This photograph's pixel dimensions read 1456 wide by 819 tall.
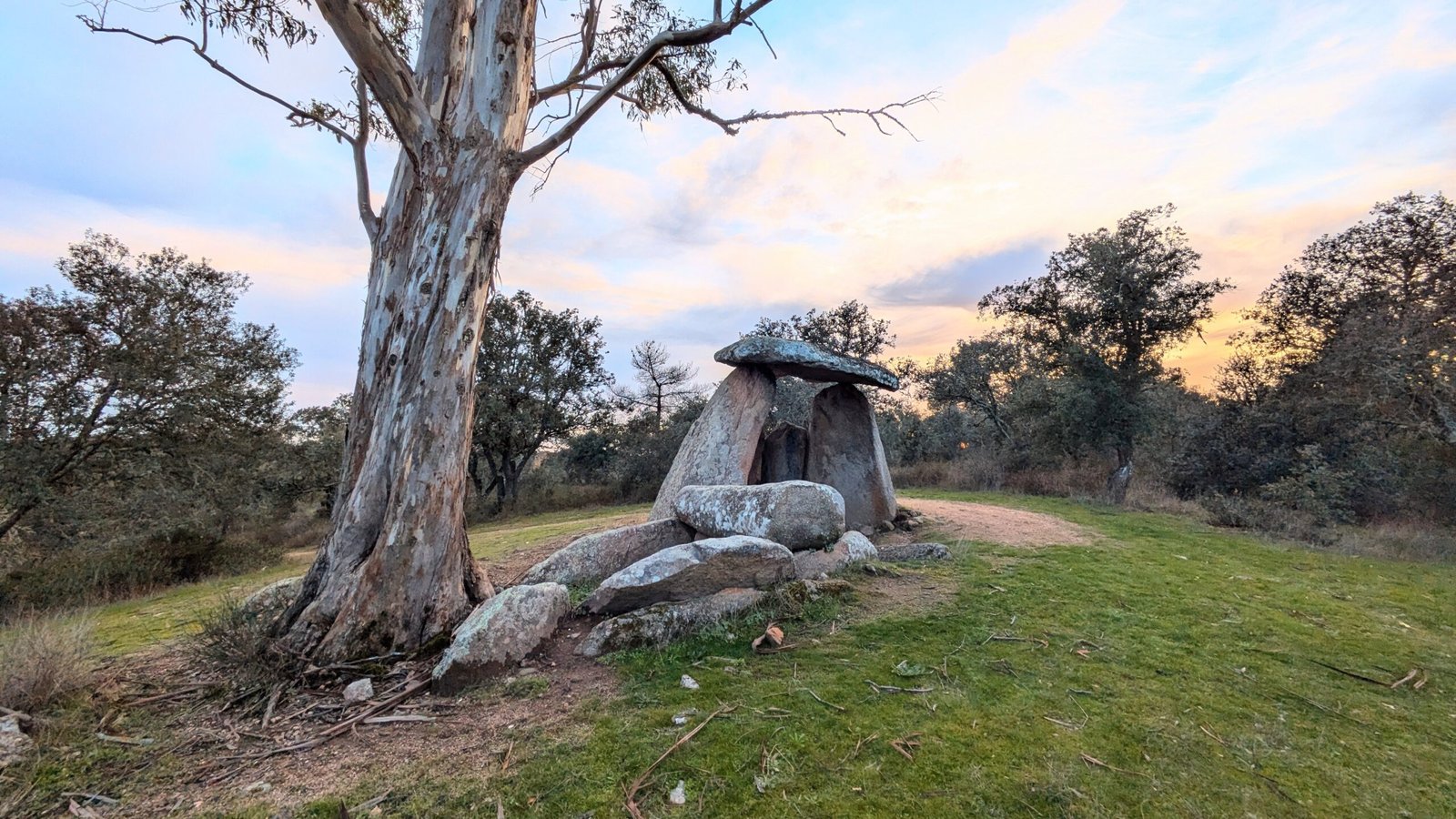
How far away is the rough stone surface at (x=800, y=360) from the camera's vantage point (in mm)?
8633

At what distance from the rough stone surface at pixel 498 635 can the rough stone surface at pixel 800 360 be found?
16.7 ft

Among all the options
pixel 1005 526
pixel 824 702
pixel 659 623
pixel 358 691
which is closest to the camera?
pixel 824 702

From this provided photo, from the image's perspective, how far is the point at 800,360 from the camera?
860 centimetres

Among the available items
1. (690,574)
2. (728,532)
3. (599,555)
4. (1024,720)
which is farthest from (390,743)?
(728,532)

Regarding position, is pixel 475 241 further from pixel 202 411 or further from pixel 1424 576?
pixel 1424 576

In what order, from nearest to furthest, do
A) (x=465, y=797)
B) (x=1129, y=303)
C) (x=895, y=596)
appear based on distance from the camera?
1. (x=465, y=797)
2. (x=895, y=596)
3. (x=1129, y=303)

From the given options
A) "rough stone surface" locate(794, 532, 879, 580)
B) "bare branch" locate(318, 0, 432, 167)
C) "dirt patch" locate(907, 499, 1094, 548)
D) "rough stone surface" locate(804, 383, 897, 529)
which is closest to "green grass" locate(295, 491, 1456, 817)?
"rough stone surface" locate(794, 532, 879, 580)

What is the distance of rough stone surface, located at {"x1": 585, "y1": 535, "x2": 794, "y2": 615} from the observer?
477 cm

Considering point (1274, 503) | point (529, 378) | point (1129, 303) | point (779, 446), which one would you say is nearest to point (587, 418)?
point (529, 378)

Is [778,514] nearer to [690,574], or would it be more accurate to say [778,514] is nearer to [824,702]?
[690,574]

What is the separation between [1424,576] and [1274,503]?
4.54 m

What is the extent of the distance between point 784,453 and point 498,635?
682 cm

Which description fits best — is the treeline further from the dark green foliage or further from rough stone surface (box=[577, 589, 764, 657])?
rough stone surface (box=[577, 589, 764, 657])

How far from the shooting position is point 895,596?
17.1ft
